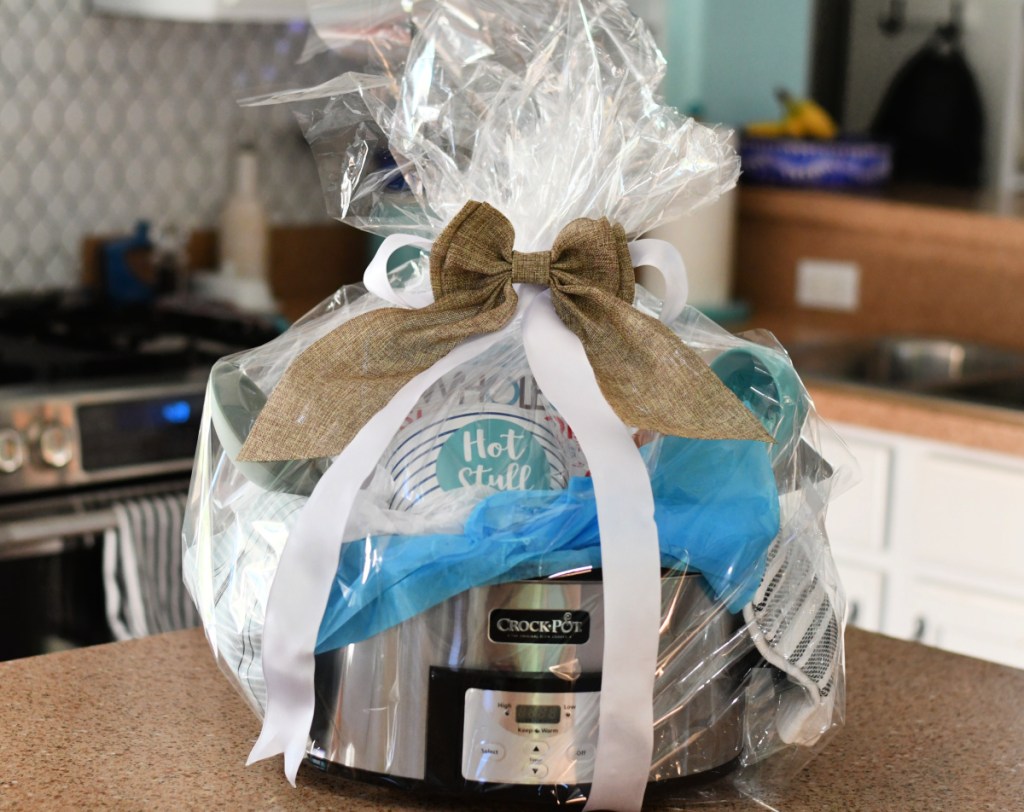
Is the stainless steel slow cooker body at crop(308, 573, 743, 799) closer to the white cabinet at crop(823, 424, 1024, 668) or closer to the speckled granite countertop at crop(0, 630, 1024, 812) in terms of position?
the speckled granite countertop at crop(0, 630, 1024, 812)

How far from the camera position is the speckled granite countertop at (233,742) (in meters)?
0.69

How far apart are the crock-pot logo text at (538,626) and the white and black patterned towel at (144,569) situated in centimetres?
133

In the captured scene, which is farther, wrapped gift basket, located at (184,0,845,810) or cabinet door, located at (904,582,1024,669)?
cabinet door, located at (904,582,1024,669)

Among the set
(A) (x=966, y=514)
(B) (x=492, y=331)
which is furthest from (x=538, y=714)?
(A) (x=966, y=514)

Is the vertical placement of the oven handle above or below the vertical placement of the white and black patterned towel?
above

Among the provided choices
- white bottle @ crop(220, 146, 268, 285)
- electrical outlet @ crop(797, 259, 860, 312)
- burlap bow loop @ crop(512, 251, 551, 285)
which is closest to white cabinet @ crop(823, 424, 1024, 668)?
electrical outlet @ crop(797, 259, 860, 312)

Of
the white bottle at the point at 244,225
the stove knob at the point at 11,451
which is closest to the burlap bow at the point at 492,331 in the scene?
the stove knob at the point at 11,451

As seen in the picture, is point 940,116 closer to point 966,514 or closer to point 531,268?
point 966,514

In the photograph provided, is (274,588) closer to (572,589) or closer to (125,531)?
(572,589)

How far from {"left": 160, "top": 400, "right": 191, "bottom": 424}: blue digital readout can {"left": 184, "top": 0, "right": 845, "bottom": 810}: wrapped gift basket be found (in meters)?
1.20

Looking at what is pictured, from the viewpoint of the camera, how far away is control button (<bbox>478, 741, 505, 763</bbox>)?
0.65 m

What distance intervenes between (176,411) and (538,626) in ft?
4.54

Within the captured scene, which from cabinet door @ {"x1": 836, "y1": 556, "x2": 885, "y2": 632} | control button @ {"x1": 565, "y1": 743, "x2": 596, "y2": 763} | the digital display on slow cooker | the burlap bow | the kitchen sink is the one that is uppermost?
the burlap bow

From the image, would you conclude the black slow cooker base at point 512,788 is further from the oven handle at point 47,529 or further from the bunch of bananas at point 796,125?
the bunch of bananas at point 796,125
